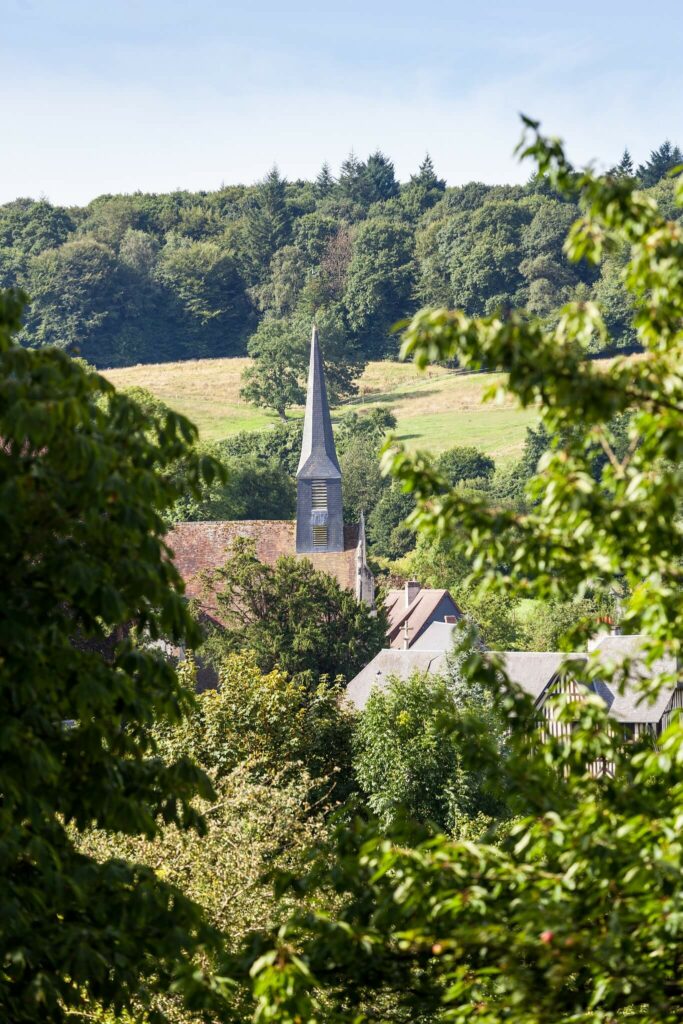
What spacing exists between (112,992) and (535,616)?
232 feet

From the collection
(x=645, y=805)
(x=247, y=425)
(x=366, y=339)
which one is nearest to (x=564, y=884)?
(x=645, y=805)

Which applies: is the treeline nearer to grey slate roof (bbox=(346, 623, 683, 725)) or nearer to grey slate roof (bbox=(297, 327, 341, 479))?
grey slate roof (bbox=(297, 327, 341, 479))

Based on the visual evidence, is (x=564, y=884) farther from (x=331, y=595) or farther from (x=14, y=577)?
(x=331, y=595)

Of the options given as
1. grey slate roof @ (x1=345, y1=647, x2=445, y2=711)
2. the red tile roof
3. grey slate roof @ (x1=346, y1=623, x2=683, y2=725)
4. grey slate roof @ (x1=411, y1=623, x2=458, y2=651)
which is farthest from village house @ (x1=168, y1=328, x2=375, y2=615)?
grey slate roof @ (x1=346, y1=623, x2=683, y2=725)

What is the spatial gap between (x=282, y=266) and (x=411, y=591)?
350 feet

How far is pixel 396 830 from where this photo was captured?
757cm

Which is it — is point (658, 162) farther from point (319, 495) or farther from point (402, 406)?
point (319, 495)

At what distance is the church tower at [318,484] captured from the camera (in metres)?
67.3

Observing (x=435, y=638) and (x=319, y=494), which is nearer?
(x=435, y=638)

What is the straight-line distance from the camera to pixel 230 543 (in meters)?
61.8

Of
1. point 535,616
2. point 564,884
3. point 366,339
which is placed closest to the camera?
point 564,884

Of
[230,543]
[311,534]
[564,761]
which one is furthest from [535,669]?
[564,761]

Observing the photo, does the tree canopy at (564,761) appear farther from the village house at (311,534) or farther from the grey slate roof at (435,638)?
the grey slate roof at (435,638)

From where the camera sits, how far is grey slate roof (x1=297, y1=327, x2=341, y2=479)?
70.2 m
